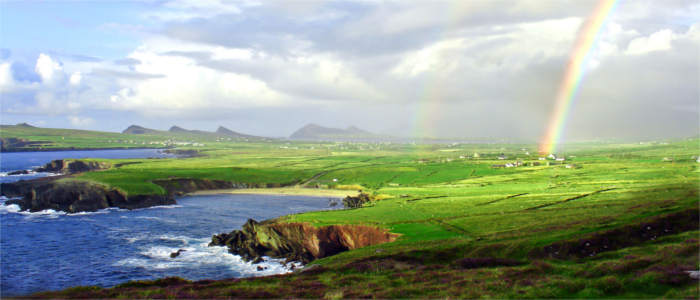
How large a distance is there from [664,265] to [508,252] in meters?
17.0

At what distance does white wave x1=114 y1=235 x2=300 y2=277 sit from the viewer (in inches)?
2495

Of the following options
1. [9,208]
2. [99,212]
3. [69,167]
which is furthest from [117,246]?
[69,167]

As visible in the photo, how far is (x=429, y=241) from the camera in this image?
56.3 m

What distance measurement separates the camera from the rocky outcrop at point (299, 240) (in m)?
69.2

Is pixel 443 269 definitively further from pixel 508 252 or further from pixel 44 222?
pixel 44 222

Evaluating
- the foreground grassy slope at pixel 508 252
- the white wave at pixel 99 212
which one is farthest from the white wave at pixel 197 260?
the white wave at pixel 99 212

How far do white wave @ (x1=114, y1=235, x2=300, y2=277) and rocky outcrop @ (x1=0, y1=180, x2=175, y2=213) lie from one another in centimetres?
4948

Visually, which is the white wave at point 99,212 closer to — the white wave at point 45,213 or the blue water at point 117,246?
the blue water at point 117,246

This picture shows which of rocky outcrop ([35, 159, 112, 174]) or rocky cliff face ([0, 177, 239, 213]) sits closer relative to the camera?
rocky cliff face ([0, 177, 239, 213])


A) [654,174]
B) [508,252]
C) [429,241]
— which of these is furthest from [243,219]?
[654,174]

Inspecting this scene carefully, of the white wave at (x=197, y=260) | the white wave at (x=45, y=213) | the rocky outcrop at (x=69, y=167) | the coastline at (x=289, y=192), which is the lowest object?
the white wave at (x=197, y=260)

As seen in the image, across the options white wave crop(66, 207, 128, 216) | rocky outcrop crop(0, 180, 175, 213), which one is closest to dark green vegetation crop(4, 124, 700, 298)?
white wave crop(66, 207, 128, 216)

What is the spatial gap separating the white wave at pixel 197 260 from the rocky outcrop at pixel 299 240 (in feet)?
6.90

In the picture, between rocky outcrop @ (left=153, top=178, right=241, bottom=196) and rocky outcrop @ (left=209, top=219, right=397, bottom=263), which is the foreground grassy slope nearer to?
rocky outcrop @ (left=209, top=219, right=397, bottom=263)
